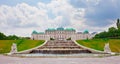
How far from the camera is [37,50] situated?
4912 cm

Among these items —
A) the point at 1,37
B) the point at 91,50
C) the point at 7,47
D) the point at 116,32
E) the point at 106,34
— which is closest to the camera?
the point at 91,50

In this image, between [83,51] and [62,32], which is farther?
[62,32]

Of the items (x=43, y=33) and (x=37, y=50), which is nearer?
(x=37, y=50)

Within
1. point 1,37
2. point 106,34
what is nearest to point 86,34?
point 106,34

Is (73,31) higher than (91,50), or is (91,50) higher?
(73,31)

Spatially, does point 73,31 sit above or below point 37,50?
above

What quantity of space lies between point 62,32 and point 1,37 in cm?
7102

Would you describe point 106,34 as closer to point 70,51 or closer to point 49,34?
point 70,51

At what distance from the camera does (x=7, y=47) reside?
50594 mm

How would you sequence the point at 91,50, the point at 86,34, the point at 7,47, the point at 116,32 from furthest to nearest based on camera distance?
the point at 86,34
the point at 116,32
the point at 7,47
the point at 91,50

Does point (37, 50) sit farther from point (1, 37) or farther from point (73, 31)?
point (73, 31)

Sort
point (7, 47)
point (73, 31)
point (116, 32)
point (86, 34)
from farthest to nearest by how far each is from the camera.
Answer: point (73, 31) < point (86, 34) < point (116, 32) < point (7, 47)

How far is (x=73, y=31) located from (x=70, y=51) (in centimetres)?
10919

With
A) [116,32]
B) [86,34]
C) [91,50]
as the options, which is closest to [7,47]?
[91,50]
